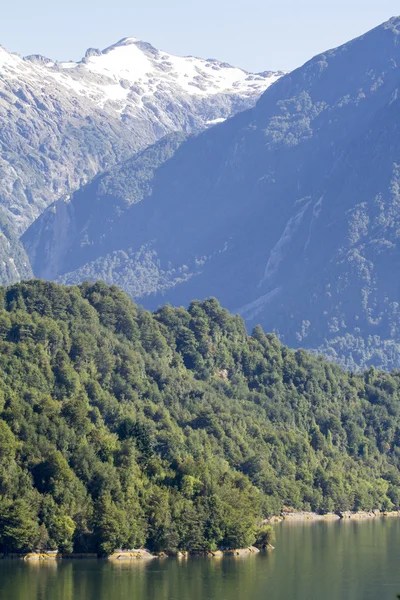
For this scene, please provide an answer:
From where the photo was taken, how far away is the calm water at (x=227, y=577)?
408 ft

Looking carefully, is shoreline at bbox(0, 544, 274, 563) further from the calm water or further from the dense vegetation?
the calm water

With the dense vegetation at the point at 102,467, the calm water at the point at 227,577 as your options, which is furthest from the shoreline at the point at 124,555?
the calm water at the point at 227,577

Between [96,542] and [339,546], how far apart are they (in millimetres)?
28626

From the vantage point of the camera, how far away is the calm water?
408 feet

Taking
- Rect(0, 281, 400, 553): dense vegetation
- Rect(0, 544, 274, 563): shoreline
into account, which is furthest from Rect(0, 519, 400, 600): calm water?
Rect(0, 281, 400, 553): dense vegetation

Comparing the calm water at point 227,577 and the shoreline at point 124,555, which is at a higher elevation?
the shoreline at point 124,555

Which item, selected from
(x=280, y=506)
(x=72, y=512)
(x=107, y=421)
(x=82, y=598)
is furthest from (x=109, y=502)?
(x=280, y=506)

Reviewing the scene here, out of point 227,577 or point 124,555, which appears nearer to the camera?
point 227,577

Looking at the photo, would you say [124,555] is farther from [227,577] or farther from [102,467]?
[227,577]

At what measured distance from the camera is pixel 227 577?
13362 cm

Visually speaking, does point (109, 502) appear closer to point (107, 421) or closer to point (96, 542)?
point (96, 542)

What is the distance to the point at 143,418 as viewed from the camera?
18425cm

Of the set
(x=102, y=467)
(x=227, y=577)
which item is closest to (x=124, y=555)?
(x=102, y=467)

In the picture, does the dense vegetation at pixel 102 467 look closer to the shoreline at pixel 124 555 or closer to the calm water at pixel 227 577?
the shoreline at pixel 124 555
